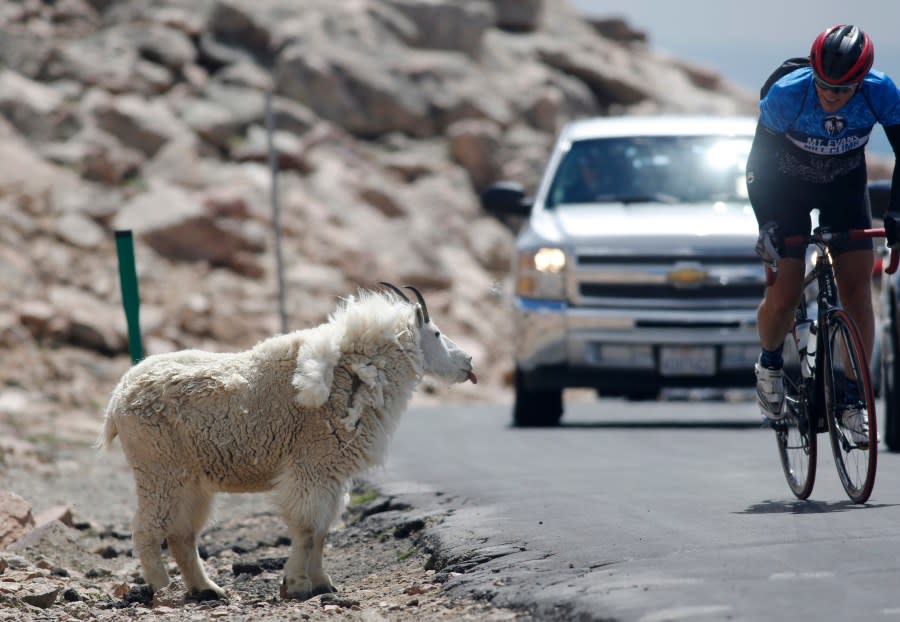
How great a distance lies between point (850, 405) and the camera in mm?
7543

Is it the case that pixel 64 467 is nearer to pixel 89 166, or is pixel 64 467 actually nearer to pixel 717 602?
pixel 717 602

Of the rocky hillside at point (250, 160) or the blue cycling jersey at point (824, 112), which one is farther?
the rocky hillside at point (250, 160)

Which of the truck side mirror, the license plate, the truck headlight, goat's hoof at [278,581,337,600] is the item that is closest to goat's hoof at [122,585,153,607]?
goat's hoof at [278,581,337,600]

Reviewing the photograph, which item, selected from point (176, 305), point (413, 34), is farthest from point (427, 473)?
point (413, 34)

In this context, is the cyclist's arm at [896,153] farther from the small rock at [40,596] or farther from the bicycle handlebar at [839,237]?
the small rock at [40,596]

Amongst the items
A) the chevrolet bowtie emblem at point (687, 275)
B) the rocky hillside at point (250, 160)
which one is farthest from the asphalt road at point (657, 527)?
the rocky hillside at point (250, 160)

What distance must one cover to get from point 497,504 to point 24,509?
2.80 meters

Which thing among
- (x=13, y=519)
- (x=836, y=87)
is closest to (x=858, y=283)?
(x=836, y=87)

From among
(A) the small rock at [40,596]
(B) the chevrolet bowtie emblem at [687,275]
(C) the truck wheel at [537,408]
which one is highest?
(B) the chevrolet bowtie emblem at [687,275]

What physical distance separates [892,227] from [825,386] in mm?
830

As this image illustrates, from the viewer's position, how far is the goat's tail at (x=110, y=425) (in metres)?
7.48

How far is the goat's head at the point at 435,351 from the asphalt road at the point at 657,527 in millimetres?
798

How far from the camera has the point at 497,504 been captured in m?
8.77

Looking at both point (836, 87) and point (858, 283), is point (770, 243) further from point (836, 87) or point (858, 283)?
point (836, 87)
